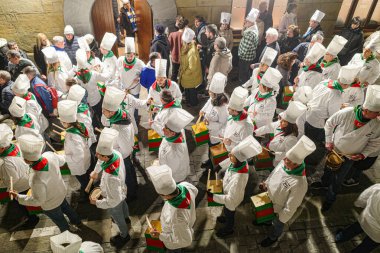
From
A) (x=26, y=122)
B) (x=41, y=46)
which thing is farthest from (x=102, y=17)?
(x=26, y=122)

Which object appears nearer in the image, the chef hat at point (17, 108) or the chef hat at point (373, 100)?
the chef hat at point (373, 100)

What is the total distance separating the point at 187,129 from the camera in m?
6.71

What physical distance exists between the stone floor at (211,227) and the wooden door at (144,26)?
5.73 m

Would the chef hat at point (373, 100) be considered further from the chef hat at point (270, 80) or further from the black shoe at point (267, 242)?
the black shoe at point (267, 242)

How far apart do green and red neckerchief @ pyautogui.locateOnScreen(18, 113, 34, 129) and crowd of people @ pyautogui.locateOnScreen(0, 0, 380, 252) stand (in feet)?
0.06

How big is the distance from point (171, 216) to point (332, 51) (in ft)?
16.2

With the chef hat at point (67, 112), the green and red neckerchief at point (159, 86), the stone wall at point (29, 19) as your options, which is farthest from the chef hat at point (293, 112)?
the stone wall at point (29, 19)

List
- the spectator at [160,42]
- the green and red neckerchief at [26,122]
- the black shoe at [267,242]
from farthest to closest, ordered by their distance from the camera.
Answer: the spectator at [160,42], the green and red neckerchief at [26,122], the black shoe at [267,242]

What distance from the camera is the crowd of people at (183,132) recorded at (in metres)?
3.44

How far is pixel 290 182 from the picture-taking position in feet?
11.3

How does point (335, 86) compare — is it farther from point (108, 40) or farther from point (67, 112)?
point (108, 40)

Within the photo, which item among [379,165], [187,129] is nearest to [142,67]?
[187,129]

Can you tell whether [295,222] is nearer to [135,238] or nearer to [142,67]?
[135,238]

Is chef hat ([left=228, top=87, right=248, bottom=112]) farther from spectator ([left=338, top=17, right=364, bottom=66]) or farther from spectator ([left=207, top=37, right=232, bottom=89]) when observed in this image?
spectator ([left=338, top=17, right=364, bottom=66])
